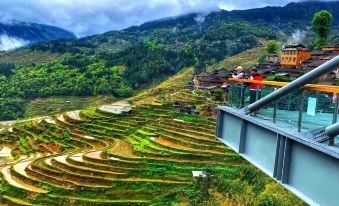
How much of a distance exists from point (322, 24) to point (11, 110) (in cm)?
6298

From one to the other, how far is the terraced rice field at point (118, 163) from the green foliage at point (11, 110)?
36.1 m

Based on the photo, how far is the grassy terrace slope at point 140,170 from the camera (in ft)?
78.8

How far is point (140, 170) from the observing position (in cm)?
2927

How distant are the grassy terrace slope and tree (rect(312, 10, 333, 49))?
98.3 feet

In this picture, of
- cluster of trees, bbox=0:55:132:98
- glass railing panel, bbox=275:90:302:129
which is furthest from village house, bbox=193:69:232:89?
glass railing panel, bbox=275:90:302:129

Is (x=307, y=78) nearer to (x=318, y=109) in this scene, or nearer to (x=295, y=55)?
(x=318, y=109)


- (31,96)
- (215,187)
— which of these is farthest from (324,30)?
(31,96)

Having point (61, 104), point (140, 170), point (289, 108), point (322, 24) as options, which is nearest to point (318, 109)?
point (289, 108)

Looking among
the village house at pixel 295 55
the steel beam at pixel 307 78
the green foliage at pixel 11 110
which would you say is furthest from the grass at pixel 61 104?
the steel beam at pixel 307 78

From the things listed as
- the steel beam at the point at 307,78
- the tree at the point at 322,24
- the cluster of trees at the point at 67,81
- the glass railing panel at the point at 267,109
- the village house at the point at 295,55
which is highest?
the tree at the point at 322,24

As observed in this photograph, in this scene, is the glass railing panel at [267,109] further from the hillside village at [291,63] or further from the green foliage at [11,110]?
the green foliage at [11,110]

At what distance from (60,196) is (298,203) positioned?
16.7 meters

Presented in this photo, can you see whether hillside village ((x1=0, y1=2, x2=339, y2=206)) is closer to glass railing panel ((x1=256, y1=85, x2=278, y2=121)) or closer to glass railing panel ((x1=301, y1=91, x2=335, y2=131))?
glass railing panel ((x1=256, y1=85, x2=278, y2=121))

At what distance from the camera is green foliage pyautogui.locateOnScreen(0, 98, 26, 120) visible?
77688 millimetres
